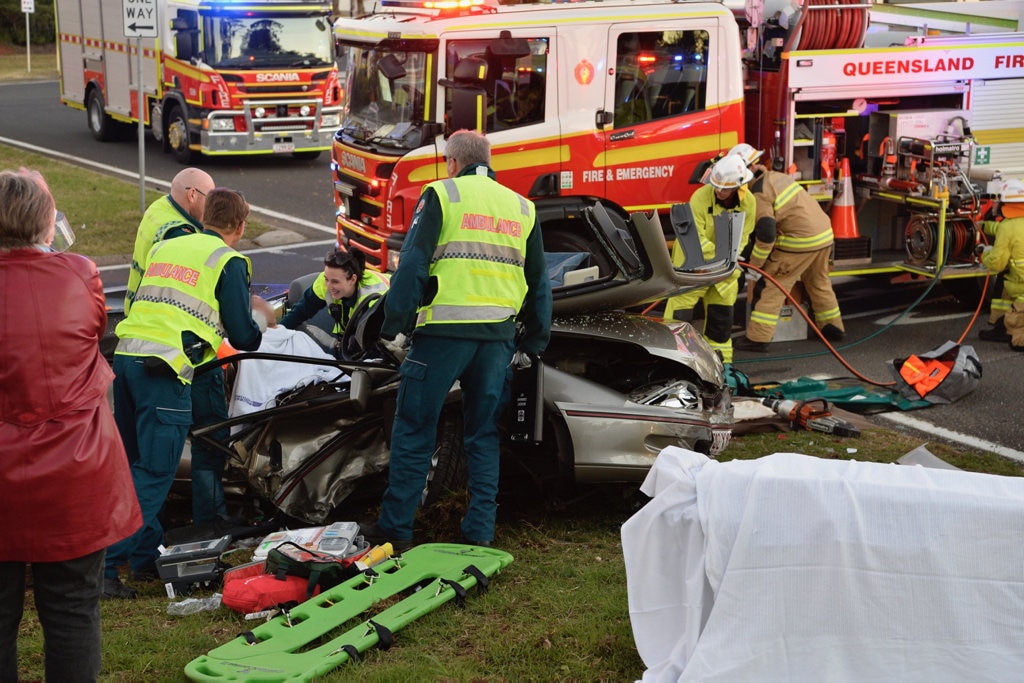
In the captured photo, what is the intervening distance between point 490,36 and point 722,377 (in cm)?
401

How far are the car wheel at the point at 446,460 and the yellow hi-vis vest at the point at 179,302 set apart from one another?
1211 millimetres

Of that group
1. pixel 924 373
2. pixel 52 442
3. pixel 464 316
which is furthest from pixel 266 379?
pixel 924 373

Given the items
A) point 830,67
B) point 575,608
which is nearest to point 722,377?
point 575,608

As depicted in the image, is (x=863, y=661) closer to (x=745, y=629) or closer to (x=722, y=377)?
(x=745, y=629)

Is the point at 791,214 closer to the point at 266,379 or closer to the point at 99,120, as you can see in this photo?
the point at 266,379

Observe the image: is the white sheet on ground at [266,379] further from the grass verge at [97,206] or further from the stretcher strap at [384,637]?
the grass verge at [97,206]

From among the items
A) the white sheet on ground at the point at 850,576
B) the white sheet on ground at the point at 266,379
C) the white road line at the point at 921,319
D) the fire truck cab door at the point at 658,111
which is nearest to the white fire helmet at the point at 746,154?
the fire truck cab door at the point at 658,111

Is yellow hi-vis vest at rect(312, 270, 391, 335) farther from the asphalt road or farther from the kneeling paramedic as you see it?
the asphalt road

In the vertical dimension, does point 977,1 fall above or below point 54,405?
above

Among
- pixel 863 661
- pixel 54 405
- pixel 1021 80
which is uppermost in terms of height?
pixel 1021 80

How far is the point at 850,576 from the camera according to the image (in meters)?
3.58

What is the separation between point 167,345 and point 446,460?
1481mm

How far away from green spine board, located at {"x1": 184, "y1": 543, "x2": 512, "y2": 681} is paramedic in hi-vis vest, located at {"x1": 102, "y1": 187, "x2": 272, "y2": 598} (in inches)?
Answer: 37.8

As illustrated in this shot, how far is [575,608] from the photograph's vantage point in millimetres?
4770
